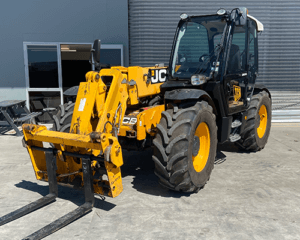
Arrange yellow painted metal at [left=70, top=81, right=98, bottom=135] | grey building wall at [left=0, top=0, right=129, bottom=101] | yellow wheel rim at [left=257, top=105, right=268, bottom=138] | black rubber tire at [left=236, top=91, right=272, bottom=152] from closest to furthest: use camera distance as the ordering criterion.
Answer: yellow painted metal at [left=70, top=81, right=98, bottom=135] < black rubber tire at [left=236, top=91, right=272, bottom=152] < yellow wheel rim at [left=257, top=105, right=268, bottom=138] < grey building wall at [left=0, top=0, right=129, bottom=101]

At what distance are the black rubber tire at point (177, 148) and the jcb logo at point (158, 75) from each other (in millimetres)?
849

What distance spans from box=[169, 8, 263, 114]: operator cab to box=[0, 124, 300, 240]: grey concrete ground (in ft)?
4.07

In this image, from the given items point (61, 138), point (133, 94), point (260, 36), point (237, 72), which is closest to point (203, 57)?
point (237, 72)

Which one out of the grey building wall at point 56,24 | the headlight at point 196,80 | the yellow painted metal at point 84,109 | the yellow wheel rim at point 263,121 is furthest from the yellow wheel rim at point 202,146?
the grey building wall at point 56,24

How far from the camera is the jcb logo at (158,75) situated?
4652 millimetres

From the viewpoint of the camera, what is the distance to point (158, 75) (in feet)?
15.8

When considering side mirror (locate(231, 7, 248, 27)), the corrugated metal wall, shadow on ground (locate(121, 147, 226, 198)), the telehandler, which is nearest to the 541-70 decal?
the telehandler

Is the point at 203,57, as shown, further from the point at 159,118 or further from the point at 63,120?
the point at 63,120

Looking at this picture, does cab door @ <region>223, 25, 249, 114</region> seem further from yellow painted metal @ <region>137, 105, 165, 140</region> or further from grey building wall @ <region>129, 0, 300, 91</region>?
grey building wall @ <region>129, 0, 300, 91</region>

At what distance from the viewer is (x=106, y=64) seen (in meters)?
8.75

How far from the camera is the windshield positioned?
4.85 m

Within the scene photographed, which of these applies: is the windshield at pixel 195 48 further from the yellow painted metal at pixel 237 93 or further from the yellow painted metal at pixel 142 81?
the yellow painted metal at pixel 237 93

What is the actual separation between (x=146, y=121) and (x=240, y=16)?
220 centimetres

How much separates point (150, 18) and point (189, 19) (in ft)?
11.7
